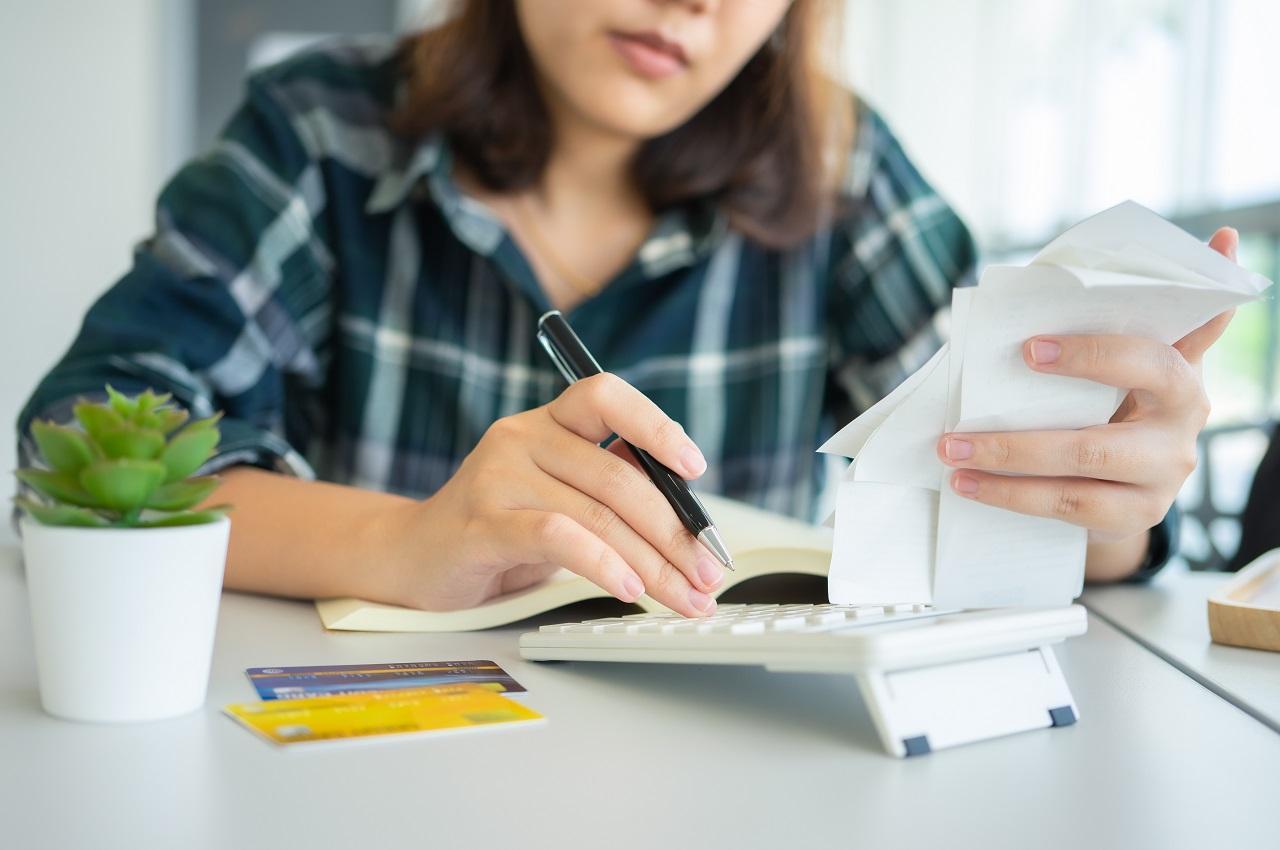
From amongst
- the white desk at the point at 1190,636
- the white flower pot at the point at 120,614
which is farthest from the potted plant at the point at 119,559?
the white desk at the point at 1190,636

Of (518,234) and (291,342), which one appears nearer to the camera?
(291,342)

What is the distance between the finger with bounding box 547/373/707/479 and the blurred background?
7.32 feet

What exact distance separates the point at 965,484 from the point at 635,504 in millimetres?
163

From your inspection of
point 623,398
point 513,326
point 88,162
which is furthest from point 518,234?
point 88,162

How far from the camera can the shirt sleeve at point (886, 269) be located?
4.00 feet

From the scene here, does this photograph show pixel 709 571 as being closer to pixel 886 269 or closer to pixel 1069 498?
pixel 1069 498

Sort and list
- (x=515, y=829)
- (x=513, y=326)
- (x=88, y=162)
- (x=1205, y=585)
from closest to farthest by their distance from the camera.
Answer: (x=515, y=829)
(x=1205, y=585)
(x=513, y=326)
(x=88, y=162)

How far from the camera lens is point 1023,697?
503mm

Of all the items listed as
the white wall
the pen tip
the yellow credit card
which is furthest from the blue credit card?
the white wall

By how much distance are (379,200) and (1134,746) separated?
85 centimetres

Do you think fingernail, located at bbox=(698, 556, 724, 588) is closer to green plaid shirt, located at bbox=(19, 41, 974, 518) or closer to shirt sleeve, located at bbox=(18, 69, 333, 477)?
shirt sleeve, located at bbox=(18, 69, 333, 477)

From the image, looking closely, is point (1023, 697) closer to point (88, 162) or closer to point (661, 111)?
point (661, 111)

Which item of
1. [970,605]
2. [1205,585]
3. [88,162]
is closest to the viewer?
[970,605]

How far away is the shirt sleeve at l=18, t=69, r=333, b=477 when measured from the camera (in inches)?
33.8
